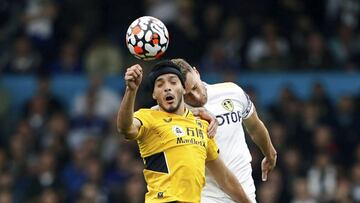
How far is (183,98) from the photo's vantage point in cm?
993

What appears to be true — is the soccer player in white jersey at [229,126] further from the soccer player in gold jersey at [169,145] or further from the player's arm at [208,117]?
the soccer player in gold jersey at [169,145]

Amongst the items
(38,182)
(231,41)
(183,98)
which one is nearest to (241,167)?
(183,98)

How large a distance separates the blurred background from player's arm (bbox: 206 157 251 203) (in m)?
5.35

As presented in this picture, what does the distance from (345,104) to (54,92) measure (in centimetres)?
439

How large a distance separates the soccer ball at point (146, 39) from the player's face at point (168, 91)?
45 centimetres

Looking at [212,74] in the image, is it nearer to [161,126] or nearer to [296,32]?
[296,32]

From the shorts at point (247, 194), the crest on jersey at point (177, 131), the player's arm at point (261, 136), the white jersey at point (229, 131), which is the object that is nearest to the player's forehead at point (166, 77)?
the crest on jersey at point (177, 131)

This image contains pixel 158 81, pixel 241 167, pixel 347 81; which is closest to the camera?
pixel 158 81

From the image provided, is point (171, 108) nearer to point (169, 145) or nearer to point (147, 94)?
point (169, 145)

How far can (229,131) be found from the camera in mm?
10570

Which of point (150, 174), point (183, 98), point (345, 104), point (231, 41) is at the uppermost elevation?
point (231, 41)

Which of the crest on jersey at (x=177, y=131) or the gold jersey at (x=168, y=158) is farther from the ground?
the crest on jersey at (x=177, y=131)

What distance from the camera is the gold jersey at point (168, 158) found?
9453 millimetres

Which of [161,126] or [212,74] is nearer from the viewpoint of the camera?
[161,126]
